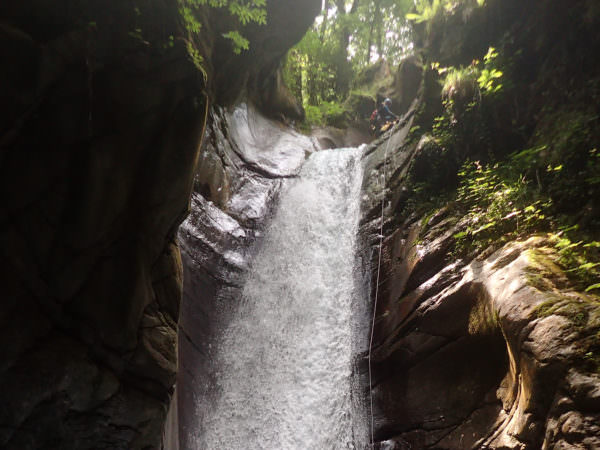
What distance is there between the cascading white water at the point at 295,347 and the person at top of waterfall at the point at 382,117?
8.57m

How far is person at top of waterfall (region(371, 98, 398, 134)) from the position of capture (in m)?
17.8

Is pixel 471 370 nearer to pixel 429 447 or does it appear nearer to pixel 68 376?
pixel 429 447

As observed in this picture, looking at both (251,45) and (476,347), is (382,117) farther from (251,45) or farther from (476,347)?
(476,347)

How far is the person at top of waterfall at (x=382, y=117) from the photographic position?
1783cm

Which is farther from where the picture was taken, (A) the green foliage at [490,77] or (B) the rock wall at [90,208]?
(A) the green foliage at [490,77]

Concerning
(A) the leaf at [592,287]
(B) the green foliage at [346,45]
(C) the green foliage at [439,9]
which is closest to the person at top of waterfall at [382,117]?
(B) the green foliage at [346,45]

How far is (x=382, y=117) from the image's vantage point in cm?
1872

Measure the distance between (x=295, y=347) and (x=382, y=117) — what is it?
47.6 feet

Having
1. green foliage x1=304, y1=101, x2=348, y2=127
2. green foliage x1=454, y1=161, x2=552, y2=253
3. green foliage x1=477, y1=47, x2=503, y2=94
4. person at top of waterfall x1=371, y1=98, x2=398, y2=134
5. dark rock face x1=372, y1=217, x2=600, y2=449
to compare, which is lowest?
dark rock face x1=372, y1=217, x2=600, y2=449

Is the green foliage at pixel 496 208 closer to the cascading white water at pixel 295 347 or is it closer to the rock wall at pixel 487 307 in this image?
the rock wall at pixel 487 307

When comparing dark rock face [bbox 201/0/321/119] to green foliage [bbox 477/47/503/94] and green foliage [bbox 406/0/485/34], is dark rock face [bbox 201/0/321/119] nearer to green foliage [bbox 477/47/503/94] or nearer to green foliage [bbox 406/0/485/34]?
green foliage [bbox 406/0/485/34]

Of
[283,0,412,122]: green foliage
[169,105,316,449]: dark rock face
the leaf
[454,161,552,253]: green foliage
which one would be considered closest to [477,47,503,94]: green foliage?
[454,161,552,253]: green foliage

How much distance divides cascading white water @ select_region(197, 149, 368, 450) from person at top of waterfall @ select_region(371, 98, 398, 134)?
8569 mm

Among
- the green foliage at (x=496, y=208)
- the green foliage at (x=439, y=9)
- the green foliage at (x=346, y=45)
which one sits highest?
the green foliage at (x=346, y=45)
